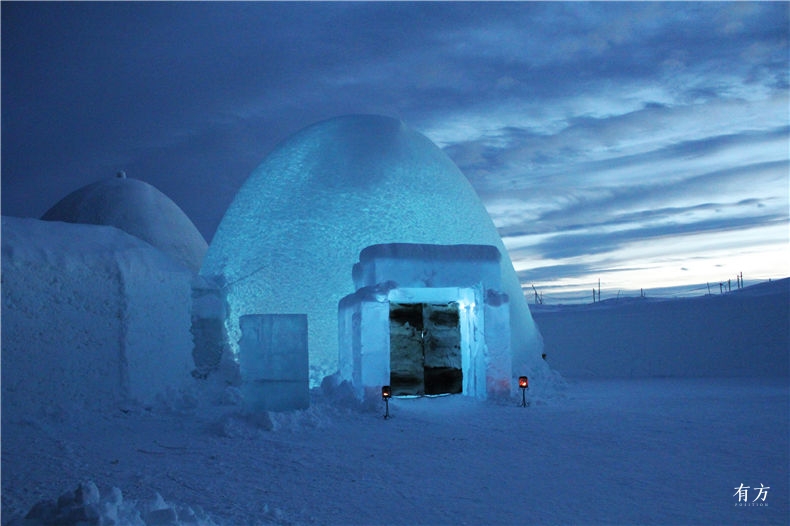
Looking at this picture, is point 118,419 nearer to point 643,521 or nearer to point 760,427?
point 643,521

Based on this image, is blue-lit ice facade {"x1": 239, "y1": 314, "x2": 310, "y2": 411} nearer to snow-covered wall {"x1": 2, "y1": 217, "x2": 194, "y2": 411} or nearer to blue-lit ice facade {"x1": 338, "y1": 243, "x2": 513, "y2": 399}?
blue-lit ice facade {"x1": 338, "y1": 243, "x2": 513, "y2": 399}

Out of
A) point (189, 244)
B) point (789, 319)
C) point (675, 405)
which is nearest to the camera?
point (675, 405)

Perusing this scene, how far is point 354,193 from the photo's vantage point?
13.4 metres

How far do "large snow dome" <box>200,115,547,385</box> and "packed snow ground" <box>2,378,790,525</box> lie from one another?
9.10 feet

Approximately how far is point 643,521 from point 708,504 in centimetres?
79

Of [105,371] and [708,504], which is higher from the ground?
[105,371]

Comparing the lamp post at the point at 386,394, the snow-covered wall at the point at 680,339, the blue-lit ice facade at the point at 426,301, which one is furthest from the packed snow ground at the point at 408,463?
the snow-covered wall at the point at 680,339

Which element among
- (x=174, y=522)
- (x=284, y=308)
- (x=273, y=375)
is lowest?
(x=174, y=522)

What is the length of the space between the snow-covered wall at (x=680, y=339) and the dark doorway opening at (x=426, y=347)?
6.86 m

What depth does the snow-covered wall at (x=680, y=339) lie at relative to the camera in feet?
66.6

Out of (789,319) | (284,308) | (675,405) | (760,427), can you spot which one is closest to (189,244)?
(284,308)

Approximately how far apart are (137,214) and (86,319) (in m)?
8.71

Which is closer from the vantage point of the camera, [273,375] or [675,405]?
[273,375]

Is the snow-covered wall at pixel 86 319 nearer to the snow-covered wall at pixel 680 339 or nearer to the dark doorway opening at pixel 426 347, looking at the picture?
the dark doorway opening at pixel 426 347
